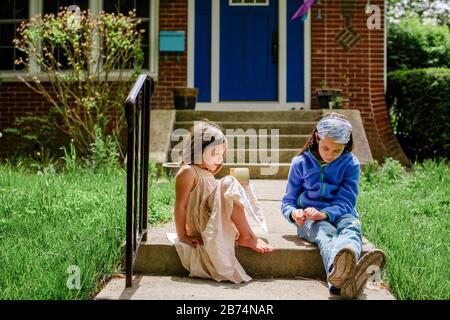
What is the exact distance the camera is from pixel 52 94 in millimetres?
8680

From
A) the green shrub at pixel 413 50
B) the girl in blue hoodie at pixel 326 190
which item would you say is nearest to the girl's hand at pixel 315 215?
the girl in blue hoodie at pixel 326 190

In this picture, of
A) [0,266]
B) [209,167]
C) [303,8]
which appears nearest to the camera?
[0,266]

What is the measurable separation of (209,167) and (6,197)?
202 centimetres

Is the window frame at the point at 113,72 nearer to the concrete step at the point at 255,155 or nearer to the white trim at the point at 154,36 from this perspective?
the white trim at the point at 154,36

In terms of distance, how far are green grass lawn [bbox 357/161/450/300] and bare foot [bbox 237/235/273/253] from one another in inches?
25.2

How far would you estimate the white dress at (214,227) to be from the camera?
9.58 ft

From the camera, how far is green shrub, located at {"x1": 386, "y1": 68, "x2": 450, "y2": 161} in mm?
7996

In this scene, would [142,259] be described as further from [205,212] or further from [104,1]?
[104,1]

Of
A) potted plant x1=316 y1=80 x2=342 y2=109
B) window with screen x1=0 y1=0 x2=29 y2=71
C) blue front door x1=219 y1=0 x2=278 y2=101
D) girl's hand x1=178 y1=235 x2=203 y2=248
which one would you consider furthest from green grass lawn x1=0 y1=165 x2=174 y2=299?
window with screen x1=0 y1=0 x2=29 y2=71

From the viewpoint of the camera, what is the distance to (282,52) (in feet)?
28.2

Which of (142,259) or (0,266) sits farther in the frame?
(142,259)

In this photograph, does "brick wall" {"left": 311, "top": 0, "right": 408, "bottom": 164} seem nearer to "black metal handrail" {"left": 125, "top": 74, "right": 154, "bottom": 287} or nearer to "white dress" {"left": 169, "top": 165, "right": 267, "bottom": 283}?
"black metal handrail" {"left": 125, "top": 74, "right": 154, "bottom": 287}
